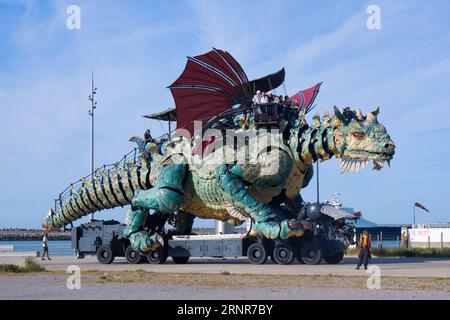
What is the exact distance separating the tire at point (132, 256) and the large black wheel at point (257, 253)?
14.7ft

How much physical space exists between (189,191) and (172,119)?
5.06 metres

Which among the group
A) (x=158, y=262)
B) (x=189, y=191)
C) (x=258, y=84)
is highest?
(x=258, y=84)

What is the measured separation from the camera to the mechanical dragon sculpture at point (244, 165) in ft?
66.8

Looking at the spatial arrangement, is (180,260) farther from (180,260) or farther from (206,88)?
(206,88)

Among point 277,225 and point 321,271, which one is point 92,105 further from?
point 321,271

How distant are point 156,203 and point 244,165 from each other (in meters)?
3.85

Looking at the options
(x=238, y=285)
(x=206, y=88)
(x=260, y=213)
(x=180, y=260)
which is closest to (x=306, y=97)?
Answer: (x=206, y=88)

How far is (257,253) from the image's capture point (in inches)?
854

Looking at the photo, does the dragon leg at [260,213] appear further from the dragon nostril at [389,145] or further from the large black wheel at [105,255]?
the large black wheel at [105,255]

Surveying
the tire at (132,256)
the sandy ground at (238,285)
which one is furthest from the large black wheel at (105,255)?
the sandy ground at (238,285)
